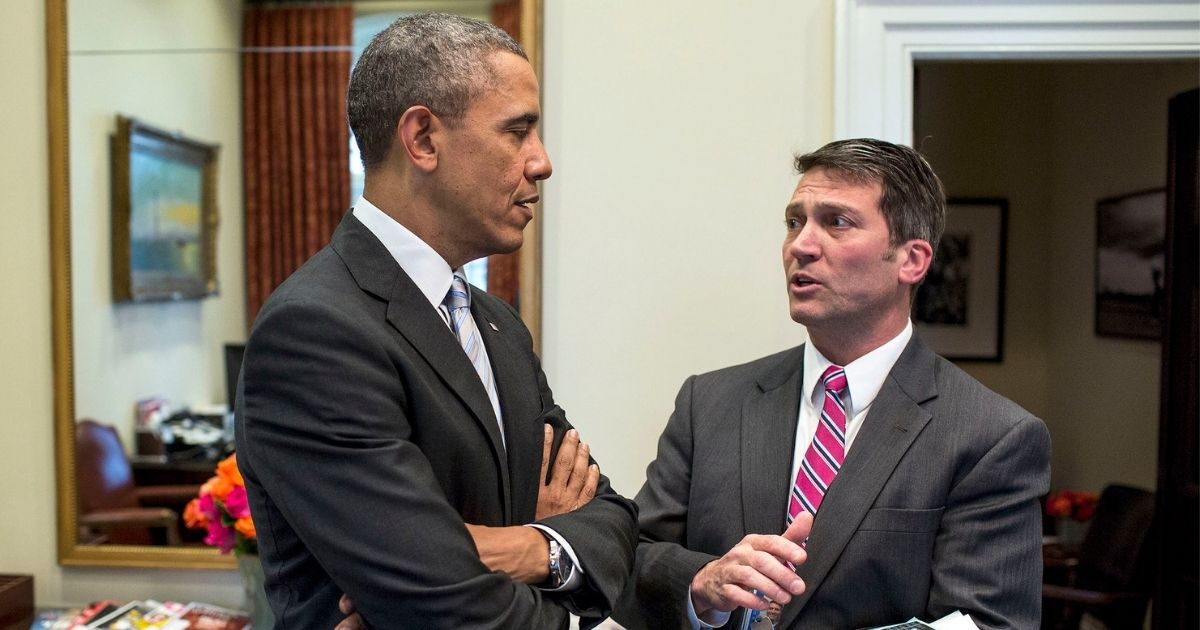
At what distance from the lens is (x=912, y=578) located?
175 centimetres

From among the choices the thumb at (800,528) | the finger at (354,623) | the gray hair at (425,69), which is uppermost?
the gray hair at (425,69)

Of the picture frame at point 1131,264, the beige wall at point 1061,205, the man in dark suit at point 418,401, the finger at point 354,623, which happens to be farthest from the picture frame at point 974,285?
the finger at point 354,623

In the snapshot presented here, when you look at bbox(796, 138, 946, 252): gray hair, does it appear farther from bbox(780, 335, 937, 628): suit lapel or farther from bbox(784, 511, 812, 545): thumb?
bbox(784, 511, 812, 545): thumb

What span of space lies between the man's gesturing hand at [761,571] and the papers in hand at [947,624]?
0.18 metres

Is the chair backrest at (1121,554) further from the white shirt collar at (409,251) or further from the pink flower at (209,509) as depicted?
the white shirt collar at (409,251)

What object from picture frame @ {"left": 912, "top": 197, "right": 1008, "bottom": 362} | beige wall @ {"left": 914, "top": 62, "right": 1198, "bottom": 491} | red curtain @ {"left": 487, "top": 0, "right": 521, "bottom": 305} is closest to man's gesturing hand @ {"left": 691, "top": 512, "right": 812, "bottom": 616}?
red curtain @ {"left": 487, "top": 0, "right": 521, "bottom": 305}

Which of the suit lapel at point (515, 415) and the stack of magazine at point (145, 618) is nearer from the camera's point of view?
the suit lapel at point (515, 415)

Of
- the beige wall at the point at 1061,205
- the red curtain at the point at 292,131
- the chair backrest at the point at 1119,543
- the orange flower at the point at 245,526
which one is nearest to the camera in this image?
the orange flower at the point at 245,526

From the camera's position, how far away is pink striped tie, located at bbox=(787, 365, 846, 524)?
186 cm

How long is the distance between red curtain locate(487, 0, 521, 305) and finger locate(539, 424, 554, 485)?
96cm

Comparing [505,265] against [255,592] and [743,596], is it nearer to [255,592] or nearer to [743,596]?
[255,592]

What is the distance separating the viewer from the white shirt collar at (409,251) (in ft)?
4.65

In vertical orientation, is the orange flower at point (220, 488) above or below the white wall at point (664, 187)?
below

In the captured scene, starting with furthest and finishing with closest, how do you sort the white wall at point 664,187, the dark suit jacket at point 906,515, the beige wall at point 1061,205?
the beige wall at point 1061,205 → the white wall at point 664,187 → the dark suit jacket at point 906,515
